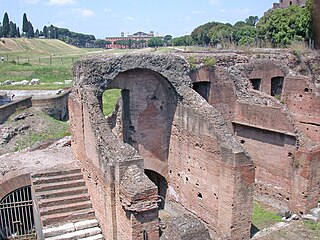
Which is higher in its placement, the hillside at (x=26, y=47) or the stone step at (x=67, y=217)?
the hillside at (x=26, y=47)

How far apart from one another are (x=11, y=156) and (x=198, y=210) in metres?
6.67

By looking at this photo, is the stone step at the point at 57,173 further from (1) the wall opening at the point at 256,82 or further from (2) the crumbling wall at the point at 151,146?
(1) the wall opening at the point at 256,82

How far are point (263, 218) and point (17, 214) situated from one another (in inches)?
279

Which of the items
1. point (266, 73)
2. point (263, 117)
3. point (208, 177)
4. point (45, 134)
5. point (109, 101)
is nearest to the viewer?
point (208, 177)

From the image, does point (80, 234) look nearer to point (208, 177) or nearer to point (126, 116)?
point (208, 177)

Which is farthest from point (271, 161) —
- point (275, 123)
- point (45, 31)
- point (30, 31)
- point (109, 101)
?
point (45, 31)

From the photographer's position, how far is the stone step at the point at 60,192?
8.90m

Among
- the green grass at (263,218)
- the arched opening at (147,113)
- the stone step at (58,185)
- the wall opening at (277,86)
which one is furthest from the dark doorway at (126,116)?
the wall opening at (277,86)

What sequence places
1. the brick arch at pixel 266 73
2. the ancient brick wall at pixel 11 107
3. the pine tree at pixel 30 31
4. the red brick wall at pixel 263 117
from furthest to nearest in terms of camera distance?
the pine tree at pixel 30 31 < the ancient brick wall at pixel 11 107 < the brick arch at pixel 266 73 < the red brick wall at pixel 263 117

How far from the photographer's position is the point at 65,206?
879 centimetres

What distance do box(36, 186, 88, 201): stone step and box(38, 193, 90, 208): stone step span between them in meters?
0.09

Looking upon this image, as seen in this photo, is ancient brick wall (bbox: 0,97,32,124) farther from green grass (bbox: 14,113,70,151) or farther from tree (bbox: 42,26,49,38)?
tree (bbox: 42,26,49,38)

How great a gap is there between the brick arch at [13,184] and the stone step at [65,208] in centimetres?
154

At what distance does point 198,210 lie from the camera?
991 cm
